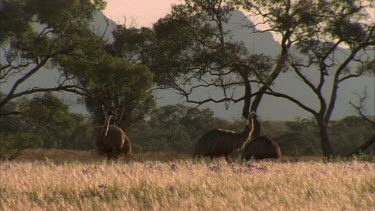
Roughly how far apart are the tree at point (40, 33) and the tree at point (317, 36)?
8.89 m

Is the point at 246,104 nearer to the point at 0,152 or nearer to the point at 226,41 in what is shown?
the point at 226,41

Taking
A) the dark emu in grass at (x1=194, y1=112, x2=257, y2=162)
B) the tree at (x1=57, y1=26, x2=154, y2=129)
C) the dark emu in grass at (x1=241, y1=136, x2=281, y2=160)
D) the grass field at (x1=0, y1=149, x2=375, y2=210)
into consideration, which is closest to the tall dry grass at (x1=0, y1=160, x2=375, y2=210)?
the grass field at (x1=0, y1=149, x2=375, y2=210)

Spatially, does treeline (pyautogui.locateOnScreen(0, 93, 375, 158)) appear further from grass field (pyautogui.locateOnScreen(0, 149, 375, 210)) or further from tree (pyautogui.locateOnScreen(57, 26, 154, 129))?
grass field (pyautogui.locateOnScreen(0, 149, 375, 210))

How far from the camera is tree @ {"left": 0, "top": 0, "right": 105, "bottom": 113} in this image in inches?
983

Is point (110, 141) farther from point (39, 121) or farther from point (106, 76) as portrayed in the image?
point (39, 121)

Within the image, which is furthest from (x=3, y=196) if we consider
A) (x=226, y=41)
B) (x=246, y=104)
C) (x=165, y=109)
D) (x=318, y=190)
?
(x=165, y=109)

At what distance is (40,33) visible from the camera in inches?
1061

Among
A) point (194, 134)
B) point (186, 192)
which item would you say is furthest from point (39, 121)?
point (194, 134)

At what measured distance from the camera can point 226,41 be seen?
3078 centimetres

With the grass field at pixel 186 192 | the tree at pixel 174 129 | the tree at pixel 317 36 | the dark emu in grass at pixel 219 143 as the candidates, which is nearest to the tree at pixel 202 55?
the tree at pixel 317 36

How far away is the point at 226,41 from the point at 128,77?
881cm


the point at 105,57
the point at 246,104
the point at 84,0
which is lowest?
the point at 246,104

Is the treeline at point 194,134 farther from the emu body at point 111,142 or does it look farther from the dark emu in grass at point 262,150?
the dark emu in grass at point 262,150

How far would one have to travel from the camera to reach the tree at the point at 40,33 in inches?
983
